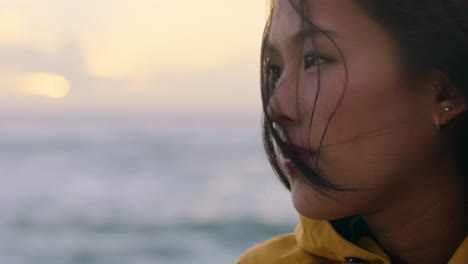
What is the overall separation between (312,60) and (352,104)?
0.15 metres

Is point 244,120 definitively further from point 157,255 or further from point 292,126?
point 292,126

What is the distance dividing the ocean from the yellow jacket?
166cm

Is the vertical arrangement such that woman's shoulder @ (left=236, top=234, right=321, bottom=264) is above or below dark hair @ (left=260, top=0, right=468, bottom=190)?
below

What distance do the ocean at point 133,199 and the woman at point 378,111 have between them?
1.93m

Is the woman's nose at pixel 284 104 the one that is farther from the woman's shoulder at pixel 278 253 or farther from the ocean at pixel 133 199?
the ocean at pixel 133 199

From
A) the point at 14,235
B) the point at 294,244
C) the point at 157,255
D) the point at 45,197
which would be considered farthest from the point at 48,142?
the point at 294,244

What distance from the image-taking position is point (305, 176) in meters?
1.53

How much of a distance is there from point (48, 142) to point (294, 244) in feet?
54.2

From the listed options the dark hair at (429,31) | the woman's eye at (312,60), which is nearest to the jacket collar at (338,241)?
the dark hair at (429,31)

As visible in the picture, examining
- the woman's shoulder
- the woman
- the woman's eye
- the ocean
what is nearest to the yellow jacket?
the woman's shoulder

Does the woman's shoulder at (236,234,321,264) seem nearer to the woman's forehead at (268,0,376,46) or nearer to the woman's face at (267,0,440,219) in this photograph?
the woman's face at (267,0,440,219)

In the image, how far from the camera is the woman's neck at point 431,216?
1589 millimetres

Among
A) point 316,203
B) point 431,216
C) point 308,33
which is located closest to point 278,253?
point 316,203

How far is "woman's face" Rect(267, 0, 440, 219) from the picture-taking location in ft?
4.80
